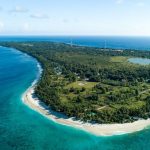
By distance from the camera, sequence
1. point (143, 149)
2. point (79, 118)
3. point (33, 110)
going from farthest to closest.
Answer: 1. point (33, 110)
2. point (79, 118)
3. point (143, 149)

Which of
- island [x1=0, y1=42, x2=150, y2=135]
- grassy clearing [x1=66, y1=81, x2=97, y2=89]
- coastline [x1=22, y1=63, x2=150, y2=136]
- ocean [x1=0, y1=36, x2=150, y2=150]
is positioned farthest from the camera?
grassy clearing [x1=66, y1=81, x2=97, y2=89]

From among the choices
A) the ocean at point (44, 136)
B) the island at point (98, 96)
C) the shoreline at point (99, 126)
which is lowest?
the ocean at point (44, 136)

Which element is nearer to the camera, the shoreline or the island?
the shoreline

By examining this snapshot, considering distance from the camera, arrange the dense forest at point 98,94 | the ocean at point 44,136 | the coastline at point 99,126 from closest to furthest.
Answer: the ocean at point 44,136, the coastline at point 99,126, the dense forest at point 98,94

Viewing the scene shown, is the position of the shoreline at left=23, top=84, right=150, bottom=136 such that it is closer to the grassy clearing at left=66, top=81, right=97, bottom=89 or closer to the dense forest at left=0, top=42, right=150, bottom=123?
the dense forest at left=0, top=42, right=150, bottom=123

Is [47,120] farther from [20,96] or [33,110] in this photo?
[20,96]

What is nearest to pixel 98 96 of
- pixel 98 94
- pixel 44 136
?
pixel 98 94

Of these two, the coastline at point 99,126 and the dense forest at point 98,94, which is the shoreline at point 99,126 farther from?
the dense forest at point 98,94

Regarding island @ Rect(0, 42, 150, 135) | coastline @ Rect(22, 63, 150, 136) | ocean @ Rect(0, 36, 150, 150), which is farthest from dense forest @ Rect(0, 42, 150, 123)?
ocean @ Rect(0, 36, 150, 150)

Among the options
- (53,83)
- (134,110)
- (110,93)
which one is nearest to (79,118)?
(134,110)

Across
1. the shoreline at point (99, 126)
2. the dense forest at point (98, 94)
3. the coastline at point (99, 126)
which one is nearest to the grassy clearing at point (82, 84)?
the dense forest at point (98, 94)

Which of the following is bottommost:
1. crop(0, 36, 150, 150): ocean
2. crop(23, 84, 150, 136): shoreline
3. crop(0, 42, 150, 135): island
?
crop(0, 36, 150, 150): ocean
